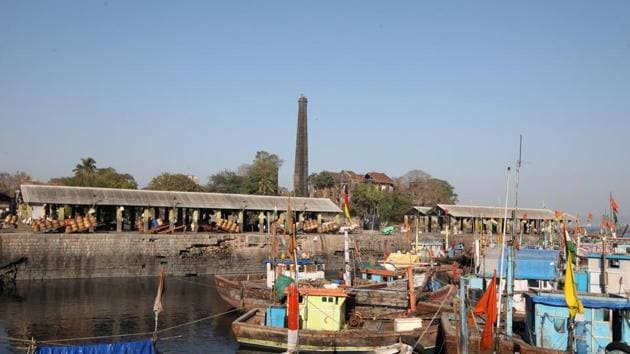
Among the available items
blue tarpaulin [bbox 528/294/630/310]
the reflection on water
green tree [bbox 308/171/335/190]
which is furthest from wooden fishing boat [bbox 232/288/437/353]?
green tree [bbox 308/171/335/190]

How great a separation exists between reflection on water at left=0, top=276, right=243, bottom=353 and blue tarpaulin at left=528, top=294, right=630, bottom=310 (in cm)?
1422

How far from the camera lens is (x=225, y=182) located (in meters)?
114

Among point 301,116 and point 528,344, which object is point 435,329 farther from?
point 301,116

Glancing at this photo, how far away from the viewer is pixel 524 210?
284 ft

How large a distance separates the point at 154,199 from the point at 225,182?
55186mm

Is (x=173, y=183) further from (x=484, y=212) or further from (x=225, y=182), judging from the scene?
(x=484, y=212)

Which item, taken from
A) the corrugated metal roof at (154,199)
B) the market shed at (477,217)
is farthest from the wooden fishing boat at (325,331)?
the market shed at (477,217)

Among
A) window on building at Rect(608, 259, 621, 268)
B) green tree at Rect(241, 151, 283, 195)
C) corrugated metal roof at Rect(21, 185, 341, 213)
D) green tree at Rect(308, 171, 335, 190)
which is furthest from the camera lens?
green tree at Rect(308, 171, 335, 190)

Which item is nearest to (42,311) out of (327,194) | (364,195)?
(364,195)

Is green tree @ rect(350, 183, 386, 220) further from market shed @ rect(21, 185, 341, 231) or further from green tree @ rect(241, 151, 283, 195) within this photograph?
market shed @ rect(21, 185, 341, 231)

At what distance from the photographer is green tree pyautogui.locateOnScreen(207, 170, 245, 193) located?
110 meters

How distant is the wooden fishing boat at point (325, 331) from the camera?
24.9m

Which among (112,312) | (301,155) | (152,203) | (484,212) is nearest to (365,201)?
(301,155)

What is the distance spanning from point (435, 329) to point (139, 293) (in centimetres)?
2487
